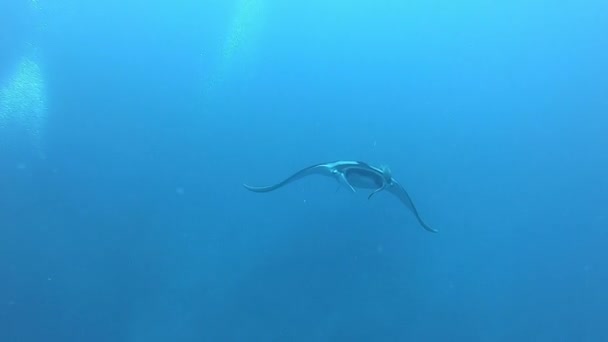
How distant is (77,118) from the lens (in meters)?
4.47

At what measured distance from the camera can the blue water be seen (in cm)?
409

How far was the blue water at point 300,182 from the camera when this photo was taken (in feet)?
13.4

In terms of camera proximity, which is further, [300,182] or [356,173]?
[300,182]

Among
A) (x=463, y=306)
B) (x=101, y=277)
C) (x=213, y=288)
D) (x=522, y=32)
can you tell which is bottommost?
(x=101, y=277)

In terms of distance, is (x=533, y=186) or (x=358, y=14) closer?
(x=533, y=186)

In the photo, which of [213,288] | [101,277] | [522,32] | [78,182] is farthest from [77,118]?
[522,32]

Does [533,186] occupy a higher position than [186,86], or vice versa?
[533,186]

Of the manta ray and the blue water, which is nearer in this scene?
the manta ray

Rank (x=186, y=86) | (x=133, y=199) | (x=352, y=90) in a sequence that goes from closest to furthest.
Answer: (x=133, y=199) → (x=186, y=86) → (x=352, y=90)

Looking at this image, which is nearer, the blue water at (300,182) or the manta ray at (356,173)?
the manta ray at (356,173)

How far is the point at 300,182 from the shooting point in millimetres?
4625

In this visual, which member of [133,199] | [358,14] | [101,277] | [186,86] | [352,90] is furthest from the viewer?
[358,14]

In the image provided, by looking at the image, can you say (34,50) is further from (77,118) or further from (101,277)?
(101,277)

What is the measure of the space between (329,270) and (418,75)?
295 centimetres
